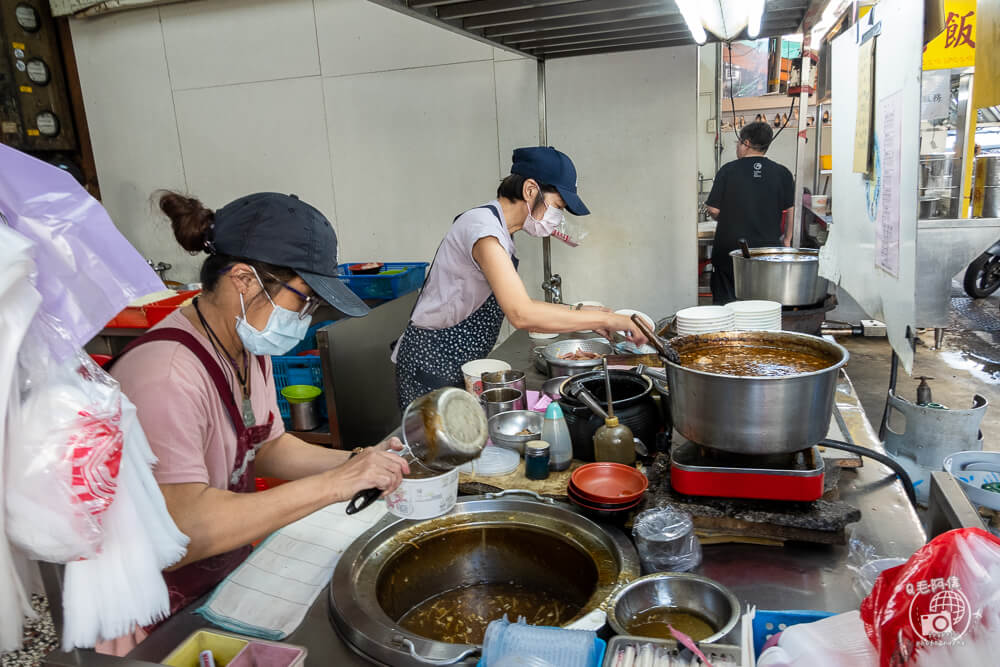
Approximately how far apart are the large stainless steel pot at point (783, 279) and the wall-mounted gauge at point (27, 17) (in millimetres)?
5413

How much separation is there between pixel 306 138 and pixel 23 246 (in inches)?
183

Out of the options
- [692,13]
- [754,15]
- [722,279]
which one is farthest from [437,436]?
[722,279]

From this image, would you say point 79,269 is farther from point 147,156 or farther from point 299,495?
point 147,156

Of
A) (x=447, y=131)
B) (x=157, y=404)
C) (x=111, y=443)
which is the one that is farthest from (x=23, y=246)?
(x=447, y=131)

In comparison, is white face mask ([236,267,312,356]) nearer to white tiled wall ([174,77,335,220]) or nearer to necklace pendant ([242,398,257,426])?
necklace pendant ([242,398,257,426])

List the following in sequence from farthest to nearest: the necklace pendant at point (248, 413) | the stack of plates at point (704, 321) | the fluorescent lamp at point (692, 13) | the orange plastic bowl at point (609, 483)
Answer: the stack of plates at point (704, 321)
the fluorescent lamp at point (692, 13)
the necklace pendant at point (248, 413)
the orange plastic bowl at point (609, 483)

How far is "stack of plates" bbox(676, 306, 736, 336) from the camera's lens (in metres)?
2.31

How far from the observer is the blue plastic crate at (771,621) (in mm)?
944

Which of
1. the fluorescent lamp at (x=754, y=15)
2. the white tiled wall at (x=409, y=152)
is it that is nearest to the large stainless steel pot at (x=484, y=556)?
the fluorescent lamp at (x=754, y=15)

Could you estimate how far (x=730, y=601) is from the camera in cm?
117

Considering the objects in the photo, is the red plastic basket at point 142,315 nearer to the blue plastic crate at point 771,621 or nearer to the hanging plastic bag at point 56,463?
the hanging plastic bag at point 56,463

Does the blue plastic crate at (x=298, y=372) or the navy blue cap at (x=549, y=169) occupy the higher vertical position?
the navy blue cap at (x=549, y=169)

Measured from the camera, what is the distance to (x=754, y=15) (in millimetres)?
2547

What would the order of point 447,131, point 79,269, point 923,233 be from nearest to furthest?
point 79,269 < point 923,233 < point 447,131
